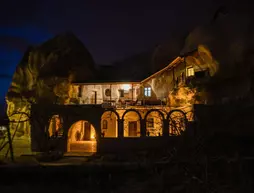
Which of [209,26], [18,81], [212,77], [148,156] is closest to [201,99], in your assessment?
[212,77]

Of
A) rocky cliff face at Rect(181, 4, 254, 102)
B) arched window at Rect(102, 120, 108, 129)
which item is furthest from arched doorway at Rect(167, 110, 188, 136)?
arched window at Rect(102, 120, 108, 129)

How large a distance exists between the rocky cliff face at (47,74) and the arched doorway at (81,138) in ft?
23.3

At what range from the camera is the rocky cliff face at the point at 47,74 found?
145ft

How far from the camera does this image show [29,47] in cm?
5184

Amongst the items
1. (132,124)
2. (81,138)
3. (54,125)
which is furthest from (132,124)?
(54,125)

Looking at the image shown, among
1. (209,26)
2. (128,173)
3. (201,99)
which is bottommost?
(128,173)

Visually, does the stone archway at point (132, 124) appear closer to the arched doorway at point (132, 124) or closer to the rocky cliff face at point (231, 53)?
the arched doorway at point (132, 124)

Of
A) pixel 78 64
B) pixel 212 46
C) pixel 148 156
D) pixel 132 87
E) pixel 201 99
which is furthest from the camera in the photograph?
pixel 78 64

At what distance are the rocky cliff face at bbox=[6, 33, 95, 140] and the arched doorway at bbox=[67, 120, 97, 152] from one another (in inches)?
279

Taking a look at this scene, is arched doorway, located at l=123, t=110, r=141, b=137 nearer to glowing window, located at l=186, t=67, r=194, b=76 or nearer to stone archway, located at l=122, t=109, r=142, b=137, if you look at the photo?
stone archway, located at l=122, t=109, r=142, b=137

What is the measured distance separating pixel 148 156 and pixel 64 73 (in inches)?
967

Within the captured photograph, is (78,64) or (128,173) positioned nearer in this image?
(128,173)

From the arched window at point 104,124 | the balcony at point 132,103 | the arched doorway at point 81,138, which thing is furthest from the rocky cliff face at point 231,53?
the arched doorway at point 81,138

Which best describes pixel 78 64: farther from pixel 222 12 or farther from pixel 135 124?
pixel 222 12
